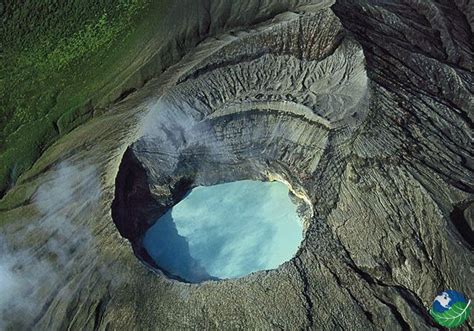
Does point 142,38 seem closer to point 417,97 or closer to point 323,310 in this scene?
point 417,97

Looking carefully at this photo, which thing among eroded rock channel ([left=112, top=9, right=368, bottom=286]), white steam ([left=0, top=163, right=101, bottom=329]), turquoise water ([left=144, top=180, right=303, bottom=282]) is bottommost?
white steam ([left=0, top=163, right=101, bottom=329])

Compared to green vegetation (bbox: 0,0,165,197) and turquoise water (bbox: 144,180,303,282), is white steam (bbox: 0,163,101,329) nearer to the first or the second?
turquoise water (bbox: 144,180,303,282)

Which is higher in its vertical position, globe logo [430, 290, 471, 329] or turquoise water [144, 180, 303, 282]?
globe logo [430, 290, 471, 329]

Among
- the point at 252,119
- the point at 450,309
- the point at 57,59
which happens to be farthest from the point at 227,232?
the point at 57,59

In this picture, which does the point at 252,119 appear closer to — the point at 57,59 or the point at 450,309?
the point at 57,59

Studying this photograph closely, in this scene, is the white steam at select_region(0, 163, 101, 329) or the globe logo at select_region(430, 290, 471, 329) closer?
the globe logo at select_region(430, 290, 471, 329)

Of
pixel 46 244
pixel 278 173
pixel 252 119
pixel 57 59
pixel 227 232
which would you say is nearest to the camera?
pixel 46 244

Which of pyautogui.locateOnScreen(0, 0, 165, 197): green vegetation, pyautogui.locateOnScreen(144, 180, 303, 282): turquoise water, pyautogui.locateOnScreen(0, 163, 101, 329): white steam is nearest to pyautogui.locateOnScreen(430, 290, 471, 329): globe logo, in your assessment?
pyautogui.locateOnScreen(144, 180, 303, 282): turquoise water

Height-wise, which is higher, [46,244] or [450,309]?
[450,309]

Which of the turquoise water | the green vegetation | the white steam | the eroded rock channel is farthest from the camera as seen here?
the green vegetation
